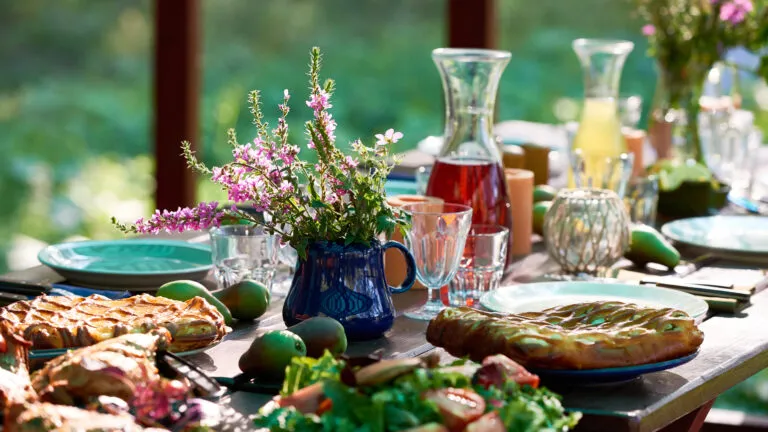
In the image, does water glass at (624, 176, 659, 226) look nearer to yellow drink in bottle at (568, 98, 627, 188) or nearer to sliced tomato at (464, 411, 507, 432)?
yellow drink in bottle at (568, 98, 627, 188)

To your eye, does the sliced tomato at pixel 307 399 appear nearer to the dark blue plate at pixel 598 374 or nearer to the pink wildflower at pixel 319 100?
the dark blue plate at pixel 598 374

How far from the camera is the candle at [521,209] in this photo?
197cm

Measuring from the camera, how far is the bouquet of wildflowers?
1377mm

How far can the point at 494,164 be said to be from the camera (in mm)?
1826

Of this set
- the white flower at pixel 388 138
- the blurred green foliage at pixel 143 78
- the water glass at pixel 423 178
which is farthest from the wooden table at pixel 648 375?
the blurred green foliage at pixel 143 78

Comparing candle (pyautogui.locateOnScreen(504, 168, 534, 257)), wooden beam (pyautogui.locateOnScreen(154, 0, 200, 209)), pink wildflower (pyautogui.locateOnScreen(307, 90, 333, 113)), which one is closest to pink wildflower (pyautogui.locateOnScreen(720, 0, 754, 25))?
candle (pyautogui.locateOnScreen(504, 168, 534, 257))

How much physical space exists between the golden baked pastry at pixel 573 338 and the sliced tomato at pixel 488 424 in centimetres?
26

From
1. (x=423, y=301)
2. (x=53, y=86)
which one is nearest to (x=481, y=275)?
(x=423, y=301)

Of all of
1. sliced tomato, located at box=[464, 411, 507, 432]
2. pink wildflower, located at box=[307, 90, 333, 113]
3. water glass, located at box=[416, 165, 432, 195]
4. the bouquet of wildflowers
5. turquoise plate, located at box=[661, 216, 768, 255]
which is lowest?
turquoise plate, located at box=[661, 216, 768, 255]

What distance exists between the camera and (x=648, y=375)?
50.4 inches

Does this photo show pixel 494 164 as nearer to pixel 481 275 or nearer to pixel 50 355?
pixel 481 275

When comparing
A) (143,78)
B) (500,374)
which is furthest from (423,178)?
(143,78)

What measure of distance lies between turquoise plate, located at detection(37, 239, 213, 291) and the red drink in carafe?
0.38 meters

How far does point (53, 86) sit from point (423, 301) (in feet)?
12.1
